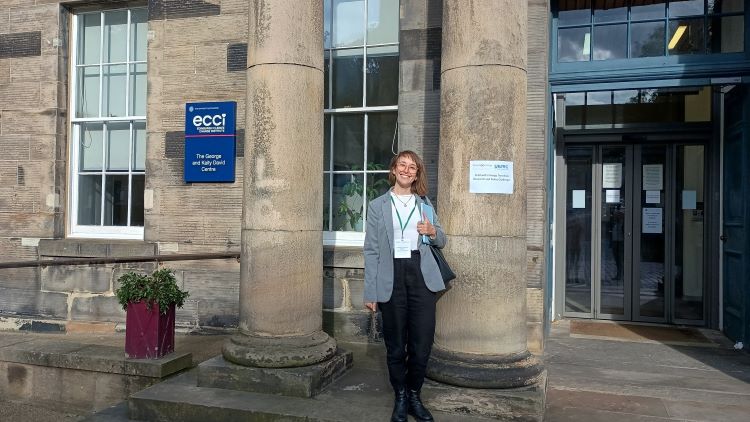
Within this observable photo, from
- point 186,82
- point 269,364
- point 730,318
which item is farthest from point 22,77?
point 730,318

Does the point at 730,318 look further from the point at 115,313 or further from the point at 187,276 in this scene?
the point at 115,313

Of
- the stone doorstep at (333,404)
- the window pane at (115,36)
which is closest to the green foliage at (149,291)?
the stone doorstep at (333,404)

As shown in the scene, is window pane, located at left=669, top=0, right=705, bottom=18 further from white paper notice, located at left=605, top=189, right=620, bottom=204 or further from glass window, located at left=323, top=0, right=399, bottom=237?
glass window, located at left=323, top=0, right=399, bottom=237

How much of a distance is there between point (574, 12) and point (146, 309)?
5661 mm

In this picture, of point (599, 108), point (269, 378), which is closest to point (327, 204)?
point (269, 378)

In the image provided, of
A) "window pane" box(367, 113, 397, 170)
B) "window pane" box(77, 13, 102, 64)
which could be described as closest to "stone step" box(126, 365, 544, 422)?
"window pane" box(367, 113, 397, 170)

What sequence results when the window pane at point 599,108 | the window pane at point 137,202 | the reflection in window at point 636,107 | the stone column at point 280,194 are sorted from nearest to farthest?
the stone column at point 280,194, the reflection in window at point 636,107, the window pane at point 599,108, the window pane at point 137,202

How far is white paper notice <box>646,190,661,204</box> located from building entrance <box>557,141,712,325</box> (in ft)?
0.04

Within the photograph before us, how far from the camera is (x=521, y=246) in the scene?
443cm

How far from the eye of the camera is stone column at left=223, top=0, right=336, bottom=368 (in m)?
4.74

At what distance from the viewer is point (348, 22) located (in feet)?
23.2

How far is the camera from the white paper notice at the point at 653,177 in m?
7.74

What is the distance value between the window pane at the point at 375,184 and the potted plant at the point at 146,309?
95.6 inches

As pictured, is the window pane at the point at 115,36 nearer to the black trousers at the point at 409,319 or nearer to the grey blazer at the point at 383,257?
the grey blazer at the point at 383,257
